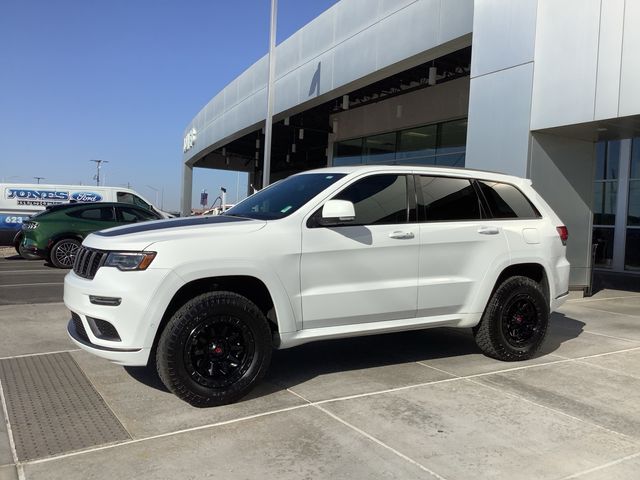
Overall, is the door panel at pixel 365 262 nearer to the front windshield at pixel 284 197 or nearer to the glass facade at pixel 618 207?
the front windshield at pixel 284 197

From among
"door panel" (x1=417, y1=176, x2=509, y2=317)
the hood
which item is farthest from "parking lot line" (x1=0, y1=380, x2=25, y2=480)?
"door panel" (x1=417, y1=176, x2=509, y2=317)

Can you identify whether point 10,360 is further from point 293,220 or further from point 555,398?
point 555,398

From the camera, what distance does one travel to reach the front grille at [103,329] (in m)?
4.02

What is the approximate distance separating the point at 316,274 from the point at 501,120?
6.60 m

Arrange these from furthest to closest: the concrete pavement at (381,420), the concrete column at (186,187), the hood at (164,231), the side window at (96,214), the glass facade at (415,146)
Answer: the concrete column at (186,187), the glass facade at (415,146), the side window at (96,214), the hood at (164,231), the concrete pavement at (381,420)

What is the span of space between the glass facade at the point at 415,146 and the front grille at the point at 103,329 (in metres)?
12.4

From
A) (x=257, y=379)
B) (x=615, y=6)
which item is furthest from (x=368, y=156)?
(x=257, y=379)

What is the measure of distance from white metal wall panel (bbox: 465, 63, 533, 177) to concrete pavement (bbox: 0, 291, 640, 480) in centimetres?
435

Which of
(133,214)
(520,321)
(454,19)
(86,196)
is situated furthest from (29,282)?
(454,19)

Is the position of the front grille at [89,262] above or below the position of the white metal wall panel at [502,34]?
below

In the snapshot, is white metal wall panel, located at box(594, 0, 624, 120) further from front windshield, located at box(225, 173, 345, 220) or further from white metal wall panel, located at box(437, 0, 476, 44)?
front windshield, located at box(225, 173, 345, 220)

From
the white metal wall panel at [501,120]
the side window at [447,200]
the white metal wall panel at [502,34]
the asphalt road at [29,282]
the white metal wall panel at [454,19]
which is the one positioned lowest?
the asphalt road at [29,282]

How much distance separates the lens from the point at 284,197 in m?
5.05

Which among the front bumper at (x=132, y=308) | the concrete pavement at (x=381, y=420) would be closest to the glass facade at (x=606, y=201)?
the concrete pavement at (x=381, y=420)
